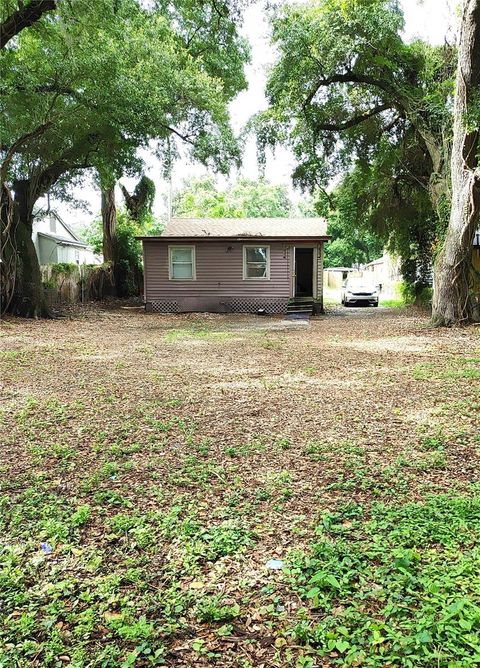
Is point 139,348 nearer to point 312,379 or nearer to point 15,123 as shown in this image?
point 312,379

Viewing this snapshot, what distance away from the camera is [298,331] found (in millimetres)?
12734

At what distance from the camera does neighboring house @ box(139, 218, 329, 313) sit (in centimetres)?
1822

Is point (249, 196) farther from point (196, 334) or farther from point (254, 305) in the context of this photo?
point (196, 334)

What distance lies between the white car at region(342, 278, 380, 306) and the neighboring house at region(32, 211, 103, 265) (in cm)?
1688

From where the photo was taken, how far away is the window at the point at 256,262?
18.4 m

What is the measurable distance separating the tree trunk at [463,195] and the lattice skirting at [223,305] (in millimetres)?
6910

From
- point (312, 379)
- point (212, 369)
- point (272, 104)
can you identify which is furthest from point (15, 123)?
point (312, 379)

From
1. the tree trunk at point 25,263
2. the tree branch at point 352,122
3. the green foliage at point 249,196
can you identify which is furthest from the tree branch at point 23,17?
the green foliage at point 249,196

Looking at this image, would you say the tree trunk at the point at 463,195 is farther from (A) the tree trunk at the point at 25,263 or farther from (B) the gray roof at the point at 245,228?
(A) the tree trunk at the point at 25,263

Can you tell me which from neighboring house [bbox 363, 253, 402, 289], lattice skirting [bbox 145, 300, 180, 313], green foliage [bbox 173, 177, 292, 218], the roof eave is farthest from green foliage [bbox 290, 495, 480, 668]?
green foliage [bbox 173, 177, 292, 218]

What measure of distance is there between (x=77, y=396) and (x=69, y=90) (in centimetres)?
1007

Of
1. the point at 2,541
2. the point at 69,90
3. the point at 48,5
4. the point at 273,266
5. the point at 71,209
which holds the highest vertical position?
the point at 48,5

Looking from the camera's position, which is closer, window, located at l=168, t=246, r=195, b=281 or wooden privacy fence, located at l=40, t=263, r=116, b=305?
wooden privacy fence, located at l=40, t=263, r=116, b=305

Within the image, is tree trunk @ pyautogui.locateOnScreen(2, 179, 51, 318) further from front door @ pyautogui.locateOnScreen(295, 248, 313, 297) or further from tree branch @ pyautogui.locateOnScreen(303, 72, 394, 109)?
front door @ pyautogui.locateOnScreen(295, 248, 313, 297)
